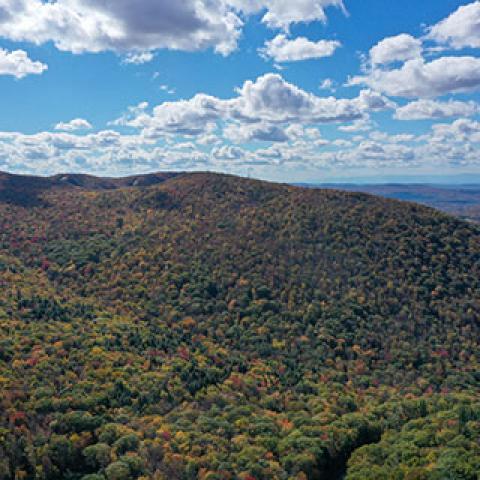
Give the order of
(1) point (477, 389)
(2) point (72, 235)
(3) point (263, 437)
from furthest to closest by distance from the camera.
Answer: (2) point (72, 235) → (1) point (477, 389) → (3) point (263, 437)

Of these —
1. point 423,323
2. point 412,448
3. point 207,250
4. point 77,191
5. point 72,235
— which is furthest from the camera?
point 77,191

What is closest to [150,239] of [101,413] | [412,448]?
[101,413]

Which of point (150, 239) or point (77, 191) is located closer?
point (150, 239)

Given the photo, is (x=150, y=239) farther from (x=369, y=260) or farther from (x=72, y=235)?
(x=369, y=260)

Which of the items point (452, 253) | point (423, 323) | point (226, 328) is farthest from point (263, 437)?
point (452, 253)

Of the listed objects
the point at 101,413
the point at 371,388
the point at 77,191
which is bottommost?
the point at 371,388

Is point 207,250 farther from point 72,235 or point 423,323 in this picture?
point 423,323

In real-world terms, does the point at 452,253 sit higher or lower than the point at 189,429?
higher
